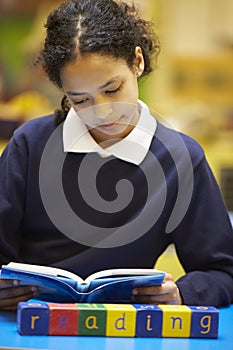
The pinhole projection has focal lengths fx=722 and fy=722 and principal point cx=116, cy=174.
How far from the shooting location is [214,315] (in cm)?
118

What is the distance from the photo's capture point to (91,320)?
1.15 metres

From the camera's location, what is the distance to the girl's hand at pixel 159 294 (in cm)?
126

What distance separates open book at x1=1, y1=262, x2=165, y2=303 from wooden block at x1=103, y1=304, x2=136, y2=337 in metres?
0.05

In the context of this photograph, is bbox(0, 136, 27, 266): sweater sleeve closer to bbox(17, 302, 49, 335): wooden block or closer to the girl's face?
the girl's face

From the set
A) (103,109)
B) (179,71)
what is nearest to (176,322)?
(103,109)

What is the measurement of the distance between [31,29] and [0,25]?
162 millimetres

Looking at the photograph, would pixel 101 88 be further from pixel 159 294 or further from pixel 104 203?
pixel 159 294

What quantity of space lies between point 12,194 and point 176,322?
1.47ft

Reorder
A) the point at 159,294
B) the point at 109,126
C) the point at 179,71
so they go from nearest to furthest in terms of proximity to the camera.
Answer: the point at 159,294 → the point at 109,126 → the point at 179,71

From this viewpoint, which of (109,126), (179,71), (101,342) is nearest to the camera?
(101,342)

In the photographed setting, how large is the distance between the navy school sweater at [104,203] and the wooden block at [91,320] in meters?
0.31

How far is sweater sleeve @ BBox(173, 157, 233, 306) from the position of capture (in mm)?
1399

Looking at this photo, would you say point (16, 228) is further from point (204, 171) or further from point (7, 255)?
point (204, 171)

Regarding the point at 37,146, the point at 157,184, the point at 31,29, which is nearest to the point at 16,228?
the point at 37,146
